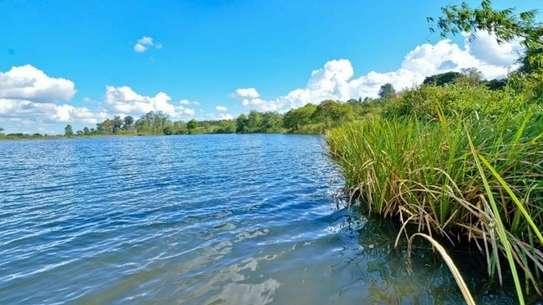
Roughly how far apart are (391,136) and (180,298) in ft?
15.2

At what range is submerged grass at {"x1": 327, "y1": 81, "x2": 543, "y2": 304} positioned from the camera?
3.55m

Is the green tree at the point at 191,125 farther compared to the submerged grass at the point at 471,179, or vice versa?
the green tree at the point at 191,125

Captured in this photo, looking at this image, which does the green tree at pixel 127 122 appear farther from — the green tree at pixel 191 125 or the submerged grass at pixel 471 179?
the submerged grass at pixel 471 179


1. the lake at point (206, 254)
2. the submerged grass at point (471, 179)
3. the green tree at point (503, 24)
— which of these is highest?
the green tree at point (503, 24)

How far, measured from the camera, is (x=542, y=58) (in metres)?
8.84

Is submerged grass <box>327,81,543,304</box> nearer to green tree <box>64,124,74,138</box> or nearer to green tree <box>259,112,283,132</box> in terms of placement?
green tree <box>259,112,283,132</box>

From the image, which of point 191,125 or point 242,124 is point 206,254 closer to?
point 242,124

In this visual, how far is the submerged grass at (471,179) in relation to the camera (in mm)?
3555

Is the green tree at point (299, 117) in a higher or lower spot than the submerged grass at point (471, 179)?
higher

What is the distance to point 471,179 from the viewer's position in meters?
4.23

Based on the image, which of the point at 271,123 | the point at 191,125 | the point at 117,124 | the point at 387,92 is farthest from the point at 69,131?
the point at 387,92

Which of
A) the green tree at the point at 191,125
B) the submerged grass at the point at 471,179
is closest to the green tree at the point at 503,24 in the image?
the submerged grass at the point at 471,179

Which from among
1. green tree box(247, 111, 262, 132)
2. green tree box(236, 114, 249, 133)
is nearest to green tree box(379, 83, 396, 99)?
green tree box(247, 111, 262, 132)

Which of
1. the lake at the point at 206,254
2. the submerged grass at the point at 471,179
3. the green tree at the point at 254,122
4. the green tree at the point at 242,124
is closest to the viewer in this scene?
the submerged grass at the point at 471,179
